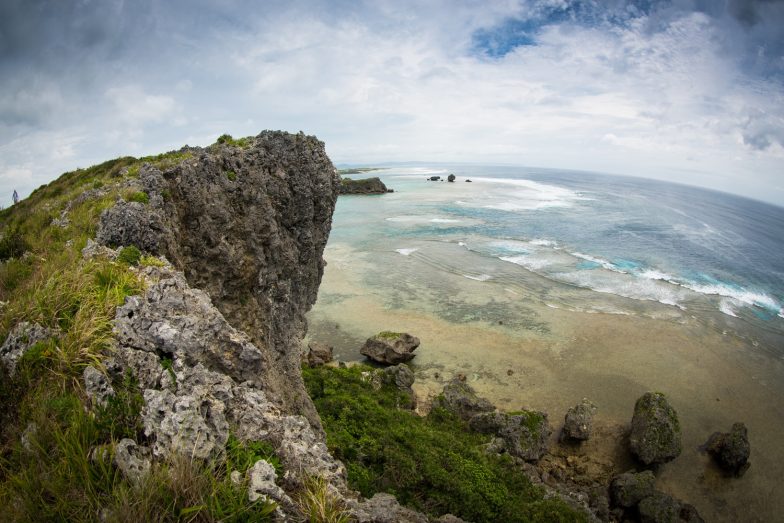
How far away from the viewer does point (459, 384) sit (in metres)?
23.4

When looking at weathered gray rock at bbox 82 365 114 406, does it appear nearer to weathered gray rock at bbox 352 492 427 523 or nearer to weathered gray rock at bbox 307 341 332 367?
weathered gray rock at bbox 352 492 427 523

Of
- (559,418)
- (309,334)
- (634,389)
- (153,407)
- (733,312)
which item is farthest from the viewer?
(733,312)

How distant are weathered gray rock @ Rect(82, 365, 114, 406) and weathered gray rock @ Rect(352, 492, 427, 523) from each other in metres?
3.78

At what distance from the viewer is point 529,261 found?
170 feet

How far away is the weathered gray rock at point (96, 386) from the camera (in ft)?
17.3

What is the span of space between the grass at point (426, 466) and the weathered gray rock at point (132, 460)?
8564 millimetres

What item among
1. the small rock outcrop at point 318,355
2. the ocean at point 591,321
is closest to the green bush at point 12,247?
the small rock outcrop at point 318,355

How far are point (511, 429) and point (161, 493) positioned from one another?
710 inches

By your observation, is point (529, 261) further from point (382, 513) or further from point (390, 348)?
point (382, 513)

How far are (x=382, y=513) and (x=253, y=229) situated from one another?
10.8 m

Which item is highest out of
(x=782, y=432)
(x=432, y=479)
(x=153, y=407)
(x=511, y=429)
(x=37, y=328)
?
(x=37, y=328)

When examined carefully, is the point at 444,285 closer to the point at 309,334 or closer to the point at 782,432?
the point at 309,334

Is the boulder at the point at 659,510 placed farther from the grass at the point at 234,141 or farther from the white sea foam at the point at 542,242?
the white sea foam at the point at 542,242

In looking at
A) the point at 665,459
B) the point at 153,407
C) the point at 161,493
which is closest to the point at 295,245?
the point at 153,407
